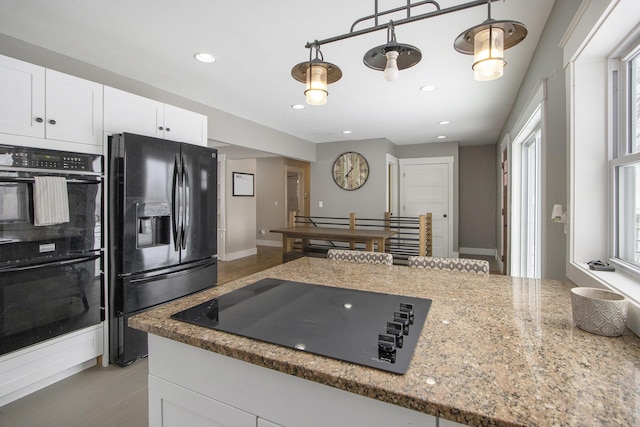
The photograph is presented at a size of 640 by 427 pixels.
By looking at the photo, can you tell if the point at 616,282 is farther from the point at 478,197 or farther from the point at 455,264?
the point at 478,197

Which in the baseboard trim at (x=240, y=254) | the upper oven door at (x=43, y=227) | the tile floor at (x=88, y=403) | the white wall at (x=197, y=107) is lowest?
the tile floor at (x=88, y=403)

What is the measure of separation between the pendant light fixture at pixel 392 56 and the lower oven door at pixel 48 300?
2230 millimetres

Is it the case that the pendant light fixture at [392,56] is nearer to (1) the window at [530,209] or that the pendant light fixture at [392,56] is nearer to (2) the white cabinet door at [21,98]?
(2) the white cabinet door at [21,98]

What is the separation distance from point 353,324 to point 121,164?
84.0 inches

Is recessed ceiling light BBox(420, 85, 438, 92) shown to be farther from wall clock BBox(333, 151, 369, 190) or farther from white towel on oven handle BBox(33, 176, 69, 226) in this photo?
white towel on oven handle BBox(33, 176, 69, 226)

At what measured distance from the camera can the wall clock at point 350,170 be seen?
5898mm

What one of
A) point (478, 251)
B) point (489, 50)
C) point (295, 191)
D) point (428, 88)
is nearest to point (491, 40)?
point (489, 50)

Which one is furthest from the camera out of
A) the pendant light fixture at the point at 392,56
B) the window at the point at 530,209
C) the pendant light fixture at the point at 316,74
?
the window at the point at 530,209

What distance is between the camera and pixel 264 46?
2309 millimetres

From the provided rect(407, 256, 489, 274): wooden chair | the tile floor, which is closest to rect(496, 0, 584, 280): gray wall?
rect(407, 256, 489, 274): wooden chair

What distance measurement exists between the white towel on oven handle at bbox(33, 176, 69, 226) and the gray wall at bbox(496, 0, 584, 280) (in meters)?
2.88

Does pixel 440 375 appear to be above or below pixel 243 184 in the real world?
below

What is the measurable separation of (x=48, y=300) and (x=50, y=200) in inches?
24.8

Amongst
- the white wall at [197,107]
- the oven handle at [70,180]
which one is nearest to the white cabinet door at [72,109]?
the oven handle at [70,180]
